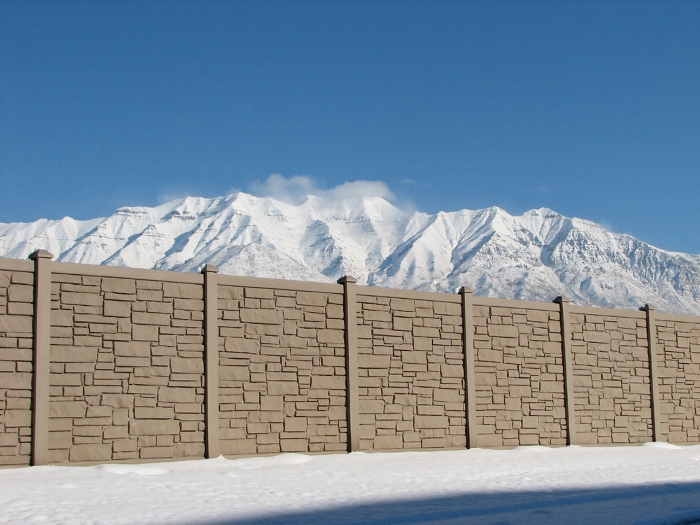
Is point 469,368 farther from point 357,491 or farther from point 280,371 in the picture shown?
point 357,491

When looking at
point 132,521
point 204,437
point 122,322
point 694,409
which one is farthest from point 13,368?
point 694,409

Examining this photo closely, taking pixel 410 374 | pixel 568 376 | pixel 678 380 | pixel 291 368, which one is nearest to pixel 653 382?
pixel 678 380

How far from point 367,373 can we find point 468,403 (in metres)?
2.77

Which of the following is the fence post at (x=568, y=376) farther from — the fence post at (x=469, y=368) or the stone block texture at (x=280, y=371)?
the stone block texture at (x=280, y=371)

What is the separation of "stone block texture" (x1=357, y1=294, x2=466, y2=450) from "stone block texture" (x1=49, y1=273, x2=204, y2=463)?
3.68m

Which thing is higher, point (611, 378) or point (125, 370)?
point (125, 370)

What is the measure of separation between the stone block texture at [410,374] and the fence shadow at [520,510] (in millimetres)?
5014

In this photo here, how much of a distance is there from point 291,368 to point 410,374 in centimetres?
291

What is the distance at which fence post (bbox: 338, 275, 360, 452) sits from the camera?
17469 mm

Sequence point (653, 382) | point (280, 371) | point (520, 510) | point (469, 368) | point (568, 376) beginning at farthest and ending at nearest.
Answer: point (653, 382)
point (568, 376)
point (469, 368)
point (280, 371)
point (520, 510)

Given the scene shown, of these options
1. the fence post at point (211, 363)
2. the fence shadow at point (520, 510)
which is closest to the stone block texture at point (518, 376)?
the fence shadow at point (520, 510)

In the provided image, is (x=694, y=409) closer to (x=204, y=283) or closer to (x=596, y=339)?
(x=596, y=339)

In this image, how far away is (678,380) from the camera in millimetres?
23734

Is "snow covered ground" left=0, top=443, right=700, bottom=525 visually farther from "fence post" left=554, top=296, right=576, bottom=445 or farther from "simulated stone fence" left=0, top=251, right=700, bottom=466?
"fence post" left=554, top=296, right=576, bottom=445
